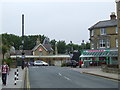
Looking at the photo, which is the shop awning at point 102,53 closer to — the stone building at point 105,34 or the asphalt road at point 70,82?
the stone building at point 105,34

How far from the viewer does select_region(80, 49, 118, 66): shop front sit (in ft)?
196

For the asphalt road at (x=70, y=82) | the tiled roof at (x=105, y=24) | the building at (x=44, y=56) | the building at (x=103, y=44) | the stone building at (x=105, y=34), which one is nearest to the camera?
the asphalt road at (x=70, y=82)

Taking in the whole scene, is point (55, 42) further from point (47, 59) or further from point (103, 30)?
point (103, 30)

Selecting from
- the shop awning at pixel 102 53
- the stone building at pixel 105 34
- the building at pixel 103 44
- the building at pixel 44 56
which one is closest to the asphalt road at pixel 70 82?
the shop awning at pixel 102 53

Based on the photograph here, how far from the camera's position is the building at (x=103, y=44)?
60594mm

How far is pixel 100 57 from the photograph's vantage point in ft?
203

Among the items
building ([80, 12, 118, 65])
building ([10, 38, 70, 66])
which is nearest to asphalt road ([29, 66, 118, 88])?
building ([80, 12, 118, 65])

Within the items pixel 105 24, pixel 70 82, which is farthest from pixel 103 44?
pixel 70 82

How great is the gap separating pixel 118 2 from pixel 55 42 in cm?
10565

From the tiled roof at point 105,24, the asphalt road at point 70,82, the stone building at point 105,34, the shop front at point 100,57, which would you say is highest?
the tiled roof at point 105,24

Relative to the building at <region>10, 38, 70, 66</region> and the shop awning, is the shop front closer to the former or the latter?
the shop awning

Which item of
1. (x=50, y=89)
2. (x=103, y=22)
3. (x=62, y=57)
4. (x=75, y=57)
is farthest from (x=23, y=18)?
(x=62, y=57)

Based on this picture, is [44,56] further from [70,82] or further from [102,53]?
[70,82]

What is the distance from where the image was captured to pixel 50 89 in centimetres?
1698
